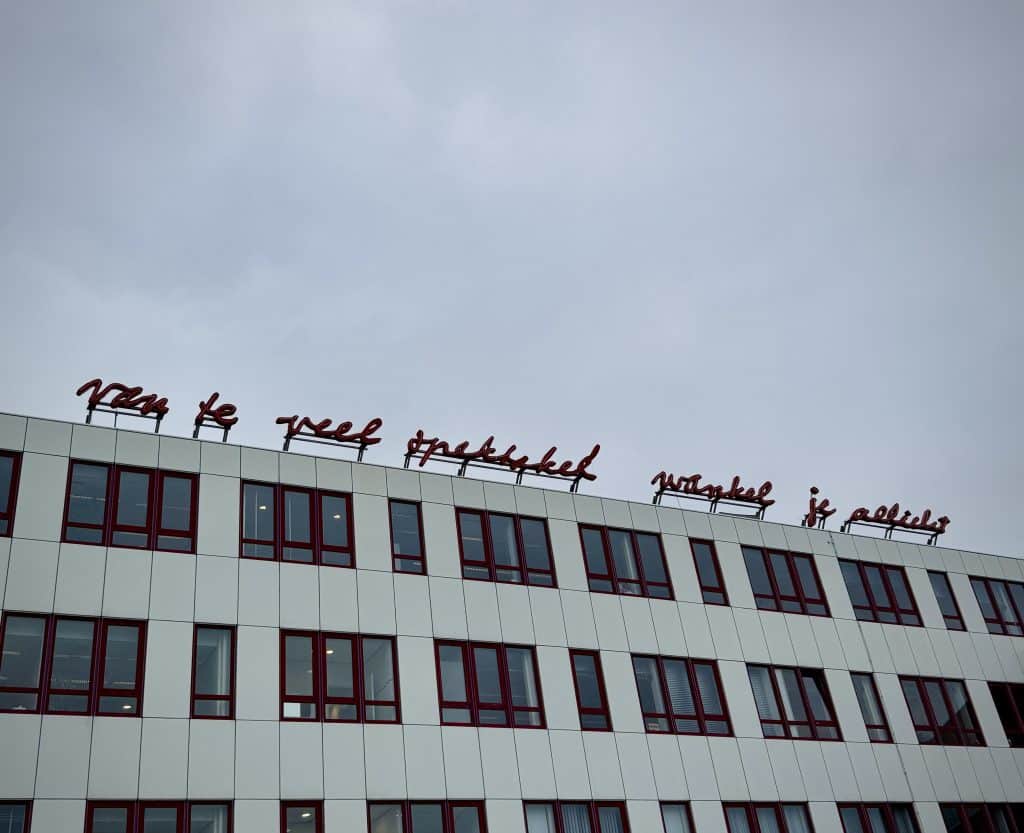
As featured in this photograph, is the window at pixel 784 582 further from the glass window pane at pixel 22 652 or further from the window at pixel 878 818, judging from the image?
the glass window pane at pixel 22 652

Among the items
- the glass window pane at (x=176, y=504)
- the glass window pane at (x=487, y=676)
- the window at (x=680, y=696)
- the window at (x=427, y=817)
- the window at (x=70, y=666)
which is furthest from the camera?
the window at (x=680, y=696)

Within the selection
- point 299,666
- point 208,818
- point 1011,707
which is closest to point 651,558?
point 299,666

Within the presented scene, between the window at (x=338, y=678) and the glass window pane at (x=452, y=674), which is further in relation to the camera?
the glass window pane at (x=452, y=674)

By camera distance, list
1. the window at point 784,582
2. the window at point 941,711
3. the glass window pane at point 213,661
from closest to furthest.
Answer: the glass window pane at point 213,661 → the window at point 941,711 → the window at point 784,582

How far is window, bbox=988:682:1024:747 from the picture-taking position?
39000mm

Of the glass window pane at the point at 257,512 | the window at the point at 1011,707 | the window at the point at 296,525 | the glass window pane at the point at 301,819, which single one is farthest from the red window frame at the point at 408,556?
the window at the point at 1011,707

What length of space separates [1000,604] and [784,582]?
37.1ft

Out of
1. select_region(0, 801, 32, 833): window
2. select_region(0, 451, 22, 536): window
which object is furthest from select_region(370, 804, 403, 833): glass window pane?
select_region(0, 451, 22, 536): window

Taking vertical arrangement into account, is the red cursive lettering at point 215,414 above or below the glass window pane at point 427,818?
above

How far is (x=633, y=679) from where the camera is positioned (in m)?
32.8

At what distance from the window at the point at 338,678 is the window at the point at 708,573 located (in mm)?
12205

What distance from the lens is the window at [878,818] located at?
33719 mm

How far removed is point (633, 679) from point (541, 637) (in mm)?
3346

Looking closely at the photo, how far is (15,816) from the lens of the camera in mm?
23281
